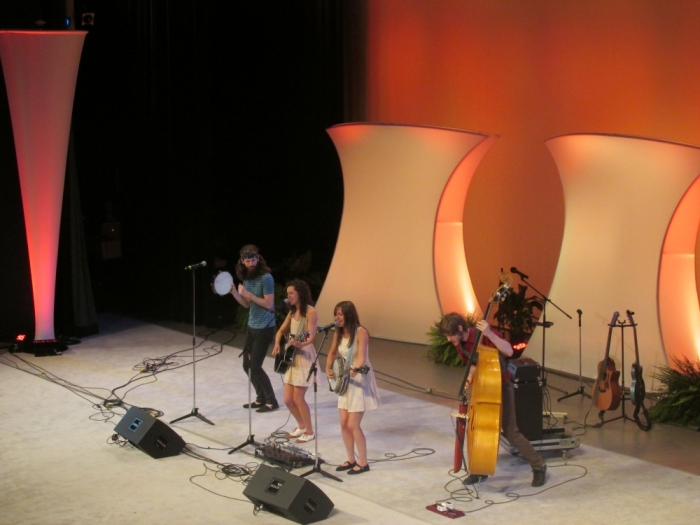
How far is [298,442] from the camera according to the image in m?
7.86

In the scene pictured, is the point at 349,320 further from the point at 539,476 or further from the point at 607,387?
the point at 607,387

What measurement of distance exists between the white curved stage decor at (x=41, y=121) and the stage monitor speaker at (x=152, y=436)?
4.10m

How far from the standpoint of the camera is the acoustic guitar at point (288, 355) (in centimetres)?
752

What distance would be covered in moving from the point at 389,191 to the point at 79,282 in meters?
4.14

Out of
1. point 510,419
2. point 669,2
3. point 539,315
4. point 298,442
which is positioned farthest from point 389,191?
point 510,419

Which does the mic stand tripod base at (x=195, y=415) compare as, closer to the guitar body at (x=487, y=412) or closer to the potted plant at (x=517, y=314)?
the guitar body at (x=487, y=412)

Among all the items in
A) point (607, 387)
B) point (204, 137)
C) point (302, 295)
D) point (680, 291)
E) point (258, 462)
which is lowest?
point (258, 462)

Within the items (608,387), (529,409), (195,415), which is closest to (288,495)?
(529,409)

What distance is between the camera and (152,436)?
7484 mm

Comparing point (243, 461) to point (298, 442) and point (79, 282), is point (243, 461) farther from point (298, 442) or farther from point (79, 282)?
point (79, 282)

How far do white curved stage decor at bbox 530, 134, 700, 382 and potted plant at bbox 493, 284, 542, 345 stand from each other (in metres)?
0.74

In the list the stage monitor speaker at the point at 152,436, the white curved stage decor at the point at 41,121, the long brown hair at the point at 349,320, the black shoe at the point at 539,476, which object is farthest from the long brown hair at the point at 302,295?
the white curved stage decor at the point at 41,121

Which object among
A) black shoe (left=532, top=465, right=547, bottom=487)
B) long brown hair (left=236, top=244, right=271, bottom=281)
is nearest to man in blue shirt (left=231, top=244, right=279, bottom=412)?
long brown hair (left=236, top=244, right=271, bottom=281)

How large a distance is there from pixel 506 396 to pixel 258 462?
2.04m
